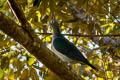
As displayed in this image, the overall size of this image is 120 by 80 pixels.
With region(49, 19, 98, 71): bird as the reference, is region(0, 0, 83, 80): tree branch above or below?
above

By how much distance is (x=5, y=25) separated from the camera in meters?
1.69

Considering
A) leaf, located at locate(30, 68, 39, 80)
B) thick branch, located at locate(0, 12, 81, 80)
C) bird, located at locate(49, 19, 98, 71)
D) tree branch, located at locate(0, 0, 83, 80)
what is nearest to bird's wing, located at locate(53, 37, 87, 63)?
bird, located at locate(49, 19, 98, 71)

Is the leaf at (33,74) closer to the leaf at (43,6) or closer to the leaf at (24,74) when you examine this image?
the leaf at (24,74)

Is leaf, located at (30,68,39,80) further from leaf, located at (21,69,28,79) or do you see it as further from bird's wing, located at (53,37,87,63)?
bird's wing, located at (53,37,87,63)

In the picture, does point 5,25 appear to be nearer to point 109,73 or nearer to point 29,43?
point 29,43

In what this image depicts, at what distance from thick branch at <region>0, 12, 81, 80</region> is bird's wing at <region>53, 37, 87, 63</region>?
1.12 m

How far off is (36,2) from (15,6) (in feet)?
1.95

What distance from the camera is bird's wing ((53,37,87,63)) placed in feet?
11.3

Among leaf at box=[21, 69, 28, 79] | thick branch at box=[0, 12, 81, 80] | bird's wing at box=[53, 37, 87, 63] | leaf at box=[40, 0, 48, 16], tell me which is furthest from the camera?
bird's wing at box=[53, 37, 87, 63]

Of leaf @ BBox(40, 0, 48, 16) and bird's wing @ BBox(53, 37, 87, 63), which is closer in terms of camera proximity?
leaf @ BBox(40, 0, 48, 16)

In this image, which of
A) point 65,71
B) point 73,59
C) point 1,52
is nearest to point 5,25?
point 65,71

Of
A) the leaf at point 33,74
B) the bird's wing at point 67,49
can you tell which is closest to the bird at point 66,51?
the bird's wing at point 67,49

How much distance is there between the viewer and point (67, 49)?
3.60 meters

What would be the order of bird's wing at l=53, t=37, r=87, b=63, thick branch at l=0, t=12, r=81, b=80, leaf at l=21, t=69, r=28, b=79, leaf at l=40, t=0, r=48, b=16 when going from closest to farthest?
thick branch at l=0, t=12, r=81, b=80 → leaf at l=40, t=0, r=48, b=16 → leaf at l=21, t=69, r=28, b=79 → bird's wing at l=53, t=37, r=87, b=63
